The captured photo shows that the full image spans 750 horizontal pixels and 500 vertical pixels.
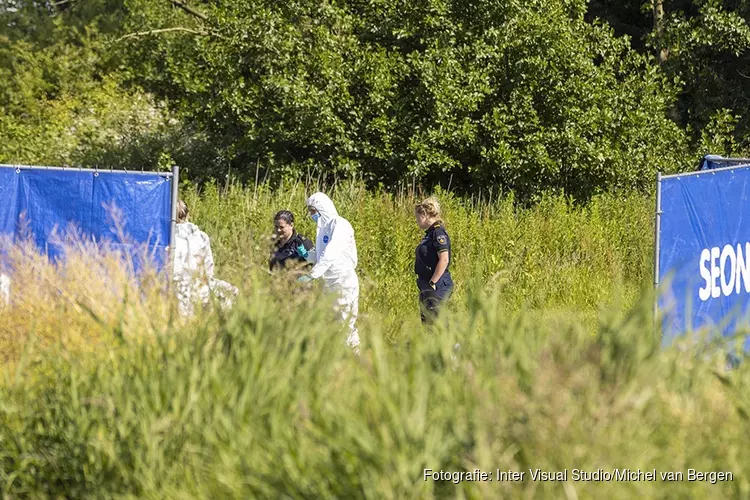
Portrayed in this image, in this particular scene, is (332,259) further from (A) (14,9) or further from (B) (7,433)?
(A) (14,9)

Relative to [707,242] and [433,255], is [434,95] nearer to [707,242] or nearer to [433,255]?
[433,255]

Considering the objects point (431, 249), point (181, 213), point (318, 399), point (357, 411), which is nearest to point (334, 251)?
point (431, 249)

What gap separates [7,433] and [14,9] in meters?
24.9

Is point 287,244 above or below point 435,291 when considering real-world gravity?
above

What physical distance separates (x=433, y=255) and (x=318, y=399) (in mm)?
4568

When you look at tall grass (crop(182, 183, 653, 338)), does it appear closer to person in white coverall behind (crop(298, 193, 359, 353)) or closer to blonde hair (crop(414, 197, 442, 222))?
person in white coverall behind (crop(298, 193, 359, 353))

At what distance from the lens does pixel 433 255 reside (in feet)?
30.1

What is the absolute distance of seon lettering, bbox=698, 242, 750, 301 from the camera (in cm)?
880

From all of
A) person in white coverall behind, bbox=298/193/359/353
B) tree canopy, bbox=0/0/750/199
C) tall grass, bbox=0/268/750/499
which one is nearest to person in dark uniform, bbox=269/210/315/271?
person in white coverall behind, bbox=298/193/359/353

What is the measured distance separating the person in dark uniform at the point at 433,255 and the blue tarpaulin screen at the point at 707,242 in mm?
1770

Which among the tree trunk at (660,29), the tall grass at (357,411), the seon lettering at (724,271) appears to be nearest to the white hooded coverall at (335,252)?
the seon lettering at (724,271)

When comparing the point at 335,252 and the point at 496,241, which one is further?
the point at 496,241

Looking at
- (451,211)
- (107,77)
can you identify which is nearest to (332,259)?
(451,211)

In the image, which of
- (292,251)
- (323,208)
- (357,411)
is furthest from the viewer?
(292,251)
